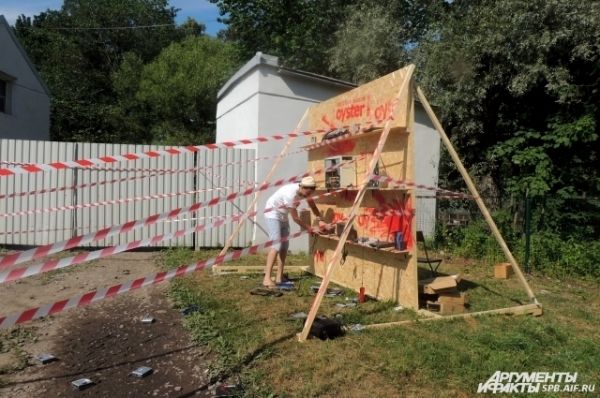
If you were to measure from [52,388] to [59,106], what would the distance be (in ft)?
97.3

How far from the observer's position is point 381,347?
179 inches

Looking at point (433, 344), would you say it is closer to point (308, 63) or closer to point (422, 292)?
point (422, 292)

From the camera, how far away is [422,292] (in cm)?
Answer: 618

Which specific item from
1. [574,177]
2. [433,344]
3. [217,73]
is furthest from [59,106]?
[433,344]

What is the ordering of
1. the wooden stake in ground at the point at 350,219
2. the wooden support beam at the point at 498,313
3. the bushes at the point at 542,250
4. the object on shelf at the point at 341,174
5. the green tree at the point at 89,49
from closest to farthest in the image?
the wooden stake in ground at the point at 350,219 < the wooden support beam at the point at 498,313 < the object on shelf at the point at 341,174 < the bushes at the point at 542,250 < the green tree at the point at 89,49

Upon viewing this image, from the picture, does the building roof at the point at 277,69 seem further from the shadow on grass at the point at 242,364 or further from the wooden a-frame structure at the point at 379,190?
the shadow on grass at the point at 242,364

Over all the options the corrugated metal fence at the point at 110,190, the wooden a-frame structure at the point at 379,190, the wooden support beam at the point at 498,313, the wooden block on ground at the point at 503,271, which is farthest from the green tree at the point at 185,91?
the wooden support beam at the point at 498,313

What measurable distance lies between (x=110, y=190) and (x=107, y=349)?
6639 millimetres

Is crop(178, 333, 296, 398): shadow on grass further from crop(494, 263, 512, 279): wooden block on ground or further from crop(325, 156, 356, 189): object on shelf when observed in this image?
crop(494, 263, 512, 279): wooden block on ground

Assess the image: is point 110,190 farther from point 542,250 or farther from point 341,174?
point 542,250

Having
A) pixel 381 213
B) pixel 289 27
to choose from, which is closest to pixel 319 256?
pixel 381 213

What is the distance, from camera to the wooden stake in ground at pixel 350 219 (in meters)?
4.70

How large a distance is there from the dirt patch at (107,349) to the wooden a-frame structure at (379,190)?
128cm

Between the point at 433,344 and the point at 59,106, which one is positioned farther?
the point at 59,106
